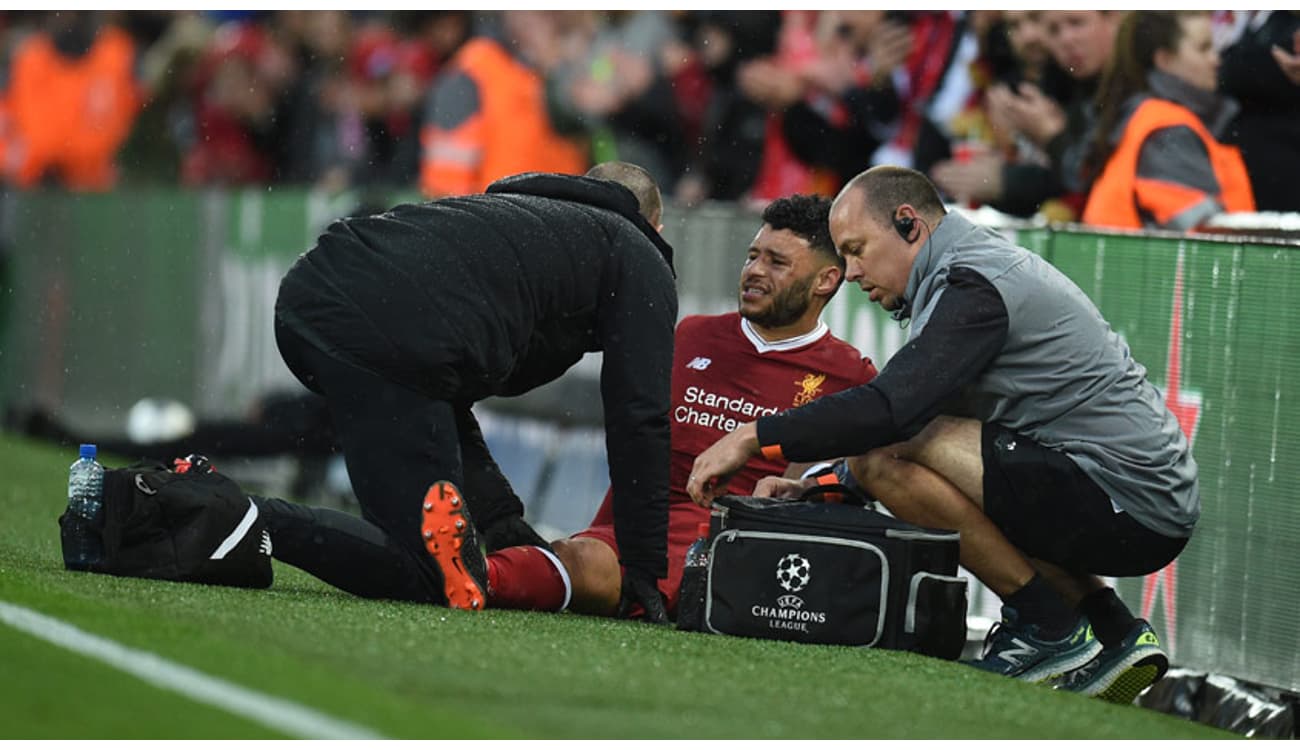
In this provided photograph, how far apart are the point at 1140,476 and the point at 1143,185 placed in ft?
7.70

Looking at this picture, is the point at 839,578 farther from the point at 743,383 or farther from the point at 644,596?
the point at 743,383

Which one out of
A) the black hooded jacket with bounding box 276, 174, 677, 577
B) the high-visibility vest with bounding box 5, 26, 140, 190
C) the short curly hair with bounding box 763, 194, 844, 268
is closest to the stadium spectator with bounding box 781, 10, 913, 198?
the short curly hair with bounding box 763, 194, 844, 268

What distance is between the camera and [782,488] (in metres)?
6.84

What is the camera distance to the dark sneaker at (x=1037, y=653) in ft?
20.7

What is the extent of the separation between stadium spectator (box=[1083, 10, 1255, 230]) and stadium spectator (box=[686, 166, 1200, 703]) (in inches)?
78.2

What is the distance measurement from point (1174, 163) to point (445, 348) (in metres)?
3.30

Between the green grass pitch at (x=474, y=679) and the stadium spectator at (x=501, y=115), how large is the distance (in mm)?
6053

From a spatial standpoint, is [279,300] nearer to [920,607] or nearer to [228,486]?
[228,486]

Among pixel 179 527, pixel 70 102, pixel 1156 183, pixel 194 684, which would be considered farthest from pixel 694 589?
pixel 70 102

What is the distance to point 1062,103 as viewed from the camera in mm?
9062

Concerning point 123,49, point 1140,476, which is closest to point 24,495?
point 1140,476

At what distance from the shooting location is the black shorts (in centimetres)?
632

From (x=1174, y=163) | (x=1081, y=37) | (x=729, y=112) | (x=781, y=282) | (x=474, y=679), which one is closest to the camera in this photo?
(x=474, y=679)

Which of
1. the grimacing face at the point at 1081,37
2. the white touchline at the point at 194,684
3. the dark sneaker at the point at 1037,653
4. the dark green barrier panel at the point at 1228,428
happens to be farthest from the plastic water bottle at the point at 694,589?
the grimacing face at the point at 1081,37
